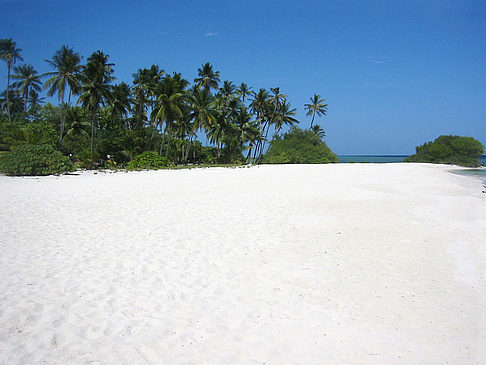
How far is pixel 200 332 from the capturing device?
9.19 feet

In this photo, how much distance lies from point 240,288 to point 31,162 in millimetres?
17014

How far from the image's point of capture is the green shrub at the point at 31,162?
15859 mm

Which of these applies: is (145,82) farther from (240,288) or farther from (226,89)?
(240,288)

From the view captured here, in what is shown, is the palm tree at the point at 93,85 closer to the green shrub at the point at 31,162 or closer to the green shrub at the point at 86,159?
the green shrub at the point at 86,159

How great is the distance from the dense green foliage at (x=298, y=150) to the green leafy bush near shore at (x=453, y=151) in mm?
19848

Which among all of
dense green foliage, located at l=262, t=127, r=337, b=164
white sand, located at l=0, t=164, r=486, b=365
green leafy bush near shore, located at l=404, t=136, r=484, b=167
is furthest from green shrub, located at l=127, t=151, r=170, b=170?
green leafy bush near shore, located at l=404, t=136, r=484, b=167

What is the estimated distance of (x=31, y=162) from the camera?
1597 cm

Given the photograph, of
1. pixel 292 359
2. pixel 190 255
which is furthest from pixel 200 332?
pixel 190 255

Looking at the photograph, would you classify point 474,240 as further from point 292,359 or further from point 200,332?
point 200,332

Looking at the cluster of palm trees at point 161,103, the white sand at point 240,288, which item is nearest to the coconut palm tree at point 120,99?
the cluster of palm trees at point 161,103

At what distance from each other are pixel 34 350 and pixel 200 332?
1.40 metres

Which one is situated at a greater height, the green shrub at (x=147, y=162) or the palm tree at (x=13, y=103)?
the palm tree at (x=13, y=103)

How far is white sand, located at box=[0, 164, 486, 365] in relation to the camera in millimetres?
2566

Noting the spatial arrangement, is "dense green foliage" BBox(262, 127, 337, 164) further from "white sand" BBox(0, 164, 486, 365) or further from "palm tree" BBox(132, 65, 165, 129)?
"white sand" BBox(0, 164, 486, 365)
